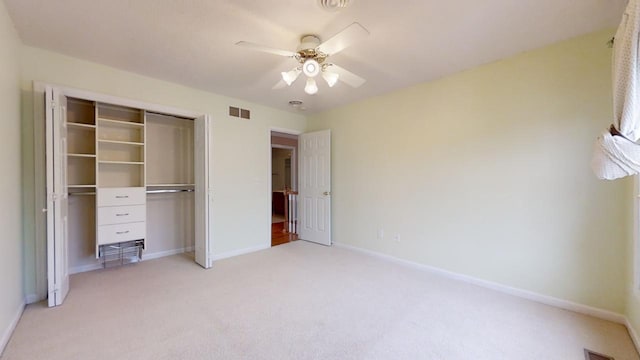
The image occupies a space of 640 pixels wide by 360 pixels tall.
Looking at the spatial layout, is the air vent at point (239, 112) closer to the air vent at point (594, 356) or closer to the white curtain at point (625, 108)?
the white curtain at point (625, 108)

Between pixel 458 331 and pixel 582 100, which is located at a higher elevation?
Result: pixel 582 100

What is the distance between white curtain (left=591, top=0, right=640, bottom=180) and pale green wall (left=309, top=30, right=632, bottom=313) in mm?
844

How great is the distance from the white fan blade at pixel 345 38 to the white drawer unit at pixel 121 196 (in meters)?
2.93

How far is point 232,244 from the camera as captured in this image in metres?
4.08

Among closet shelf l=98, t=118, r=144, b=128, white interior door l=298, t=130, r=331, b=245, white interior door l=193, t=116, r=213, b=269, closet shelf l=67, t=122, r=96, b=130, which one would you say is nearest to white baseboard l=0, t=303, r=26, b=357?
white interior door l=193, t=116, r=213, b=269

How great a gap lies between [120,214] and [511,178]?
448cm

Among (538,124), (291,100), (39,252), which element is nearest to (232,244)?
(39,252)

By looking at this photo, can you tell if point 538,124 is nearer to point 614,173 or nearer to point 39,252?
point 614,173

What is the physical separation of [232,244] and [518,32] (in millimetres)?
4168

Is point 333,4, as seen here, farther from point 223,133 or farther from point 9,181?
point 9,181

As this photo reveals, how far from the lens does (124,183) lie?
144 inches

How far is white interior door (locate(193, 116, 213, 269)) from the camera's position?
3.48m

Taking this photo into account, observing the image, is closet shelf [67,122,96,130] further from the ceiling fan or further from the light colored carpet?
the ceiling fan

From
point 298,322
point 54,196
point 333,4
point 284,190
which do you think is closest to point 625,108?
Answer: point 333,4
